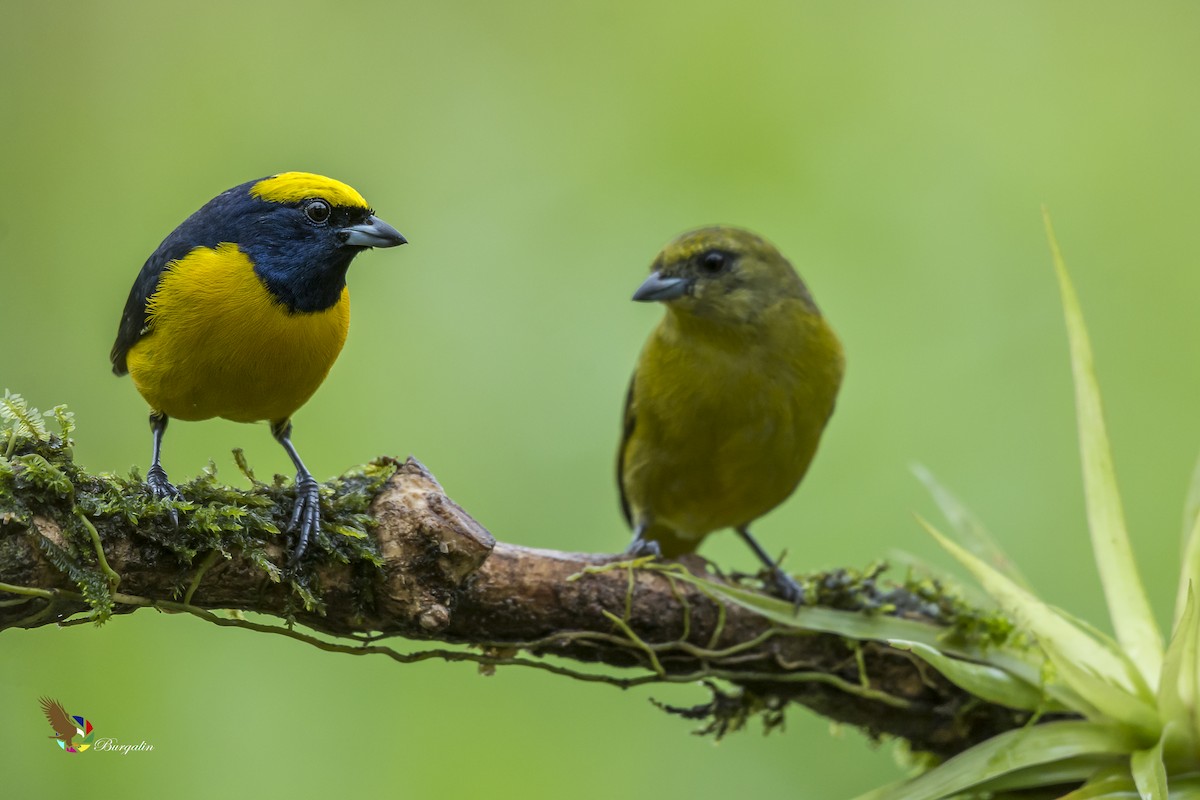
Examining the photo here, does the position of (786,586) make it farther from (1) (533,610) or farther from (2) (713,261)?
(2) (713,261)

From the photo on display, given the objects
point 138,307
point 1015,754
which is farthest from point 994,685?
point 138,307

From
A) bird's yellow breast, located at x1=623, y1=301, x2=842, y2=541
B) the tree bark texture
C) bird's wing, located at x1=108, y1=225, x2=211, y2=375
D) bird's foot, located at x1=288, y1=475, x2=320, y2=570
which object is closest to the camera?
the tree bark texture

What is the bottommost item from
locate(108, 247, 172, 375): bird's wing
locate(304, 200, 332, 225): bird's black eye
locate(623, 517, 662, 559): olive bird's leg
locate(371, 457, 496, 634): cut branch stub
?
locate(623, 517, 662, 559): olive bird's leg

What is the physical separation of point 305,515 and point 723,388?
1.56 m

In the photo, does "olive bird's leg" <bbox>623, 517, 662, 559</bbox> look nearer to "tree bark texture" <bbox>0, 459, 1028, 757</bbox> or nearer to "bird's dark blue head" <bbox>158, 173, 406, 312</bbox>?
"tree bark texture" <bbox>0, 459, 1028, 757</bbox>

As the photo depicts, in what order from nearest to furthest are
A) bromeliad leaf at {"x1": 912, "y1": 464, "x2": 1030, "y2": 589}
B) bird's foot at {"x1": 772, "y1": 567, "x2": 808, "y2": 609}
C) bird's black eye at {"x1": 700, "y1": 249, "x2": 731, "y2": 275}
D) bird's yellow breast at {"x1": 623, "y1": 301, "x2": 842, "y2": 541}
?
bird's foot at {"x1": 772, "y1": 567, "x2": 808, "y2": 609} < bromeliad leaf at {"x1": 912, "y1": 464, "x2": 1030, "y2": 589} < bird's yellow breast at {"x1": 623, "y1": 301, "x2": 842, "y2": 541} < bird's black eye at {"x1": 700, "y1": 249, "x2": 731, "y2": 275}

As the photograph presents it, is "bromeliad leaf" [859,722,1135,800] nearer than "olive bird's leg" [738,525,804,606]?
Yes

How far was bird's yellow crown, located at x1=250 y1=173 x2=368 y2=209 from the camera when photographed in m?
2.33

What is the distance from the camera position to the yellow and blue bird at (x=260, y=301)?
233cm

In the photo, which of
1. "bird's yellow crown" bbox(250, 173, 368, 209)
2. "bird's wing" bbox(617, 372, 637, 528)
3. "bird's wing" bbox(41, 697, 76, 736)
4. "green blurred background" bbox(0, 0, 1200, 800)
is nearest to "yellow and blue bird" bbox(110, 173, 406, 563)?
"bird's yellow crown" bbox(250, 173, 368, 209)

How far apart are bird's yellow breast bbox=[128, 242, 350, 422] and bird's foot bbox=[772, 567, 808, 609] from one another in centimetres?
143

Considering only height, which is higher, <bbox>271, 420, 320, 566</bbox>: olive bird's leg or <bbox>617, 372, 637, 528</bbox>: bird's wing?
<bbox>271, 420, 320, 566</bbox>: olive bird's leg

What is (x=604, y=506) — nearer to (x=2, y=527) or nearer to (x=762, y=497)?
(x=762, y=497)

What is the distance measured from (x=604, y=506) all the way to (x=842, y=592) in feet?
7.68
